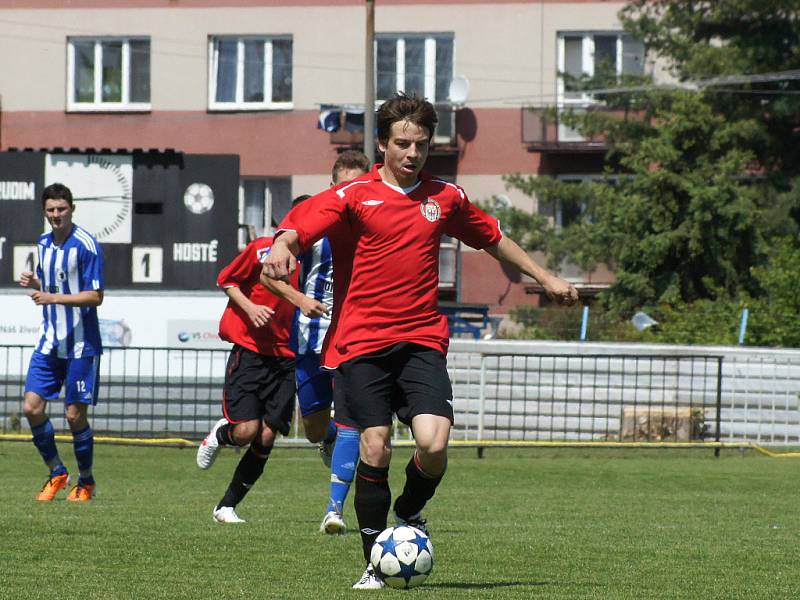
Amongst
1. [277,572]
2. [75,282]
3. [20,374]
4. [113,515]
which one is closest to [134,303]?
[20,374]

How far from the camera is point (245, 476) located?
30.8ft

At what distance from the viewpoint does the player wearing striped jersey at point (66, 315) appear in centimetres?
1061

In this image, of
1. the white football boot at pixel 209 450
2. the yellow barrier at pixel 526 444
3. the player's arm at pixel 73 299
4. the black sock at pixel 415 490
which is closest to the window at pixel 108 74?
the yellow barrier at pixel 526 444

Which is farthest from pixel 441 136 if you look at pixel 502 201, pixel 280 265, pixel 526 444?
pixel 280 265

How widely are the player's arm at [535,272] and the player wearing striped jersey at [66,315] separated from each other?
13.9 ft

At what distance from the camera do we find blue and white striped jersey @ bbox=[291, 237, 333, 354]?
9234 millimetres

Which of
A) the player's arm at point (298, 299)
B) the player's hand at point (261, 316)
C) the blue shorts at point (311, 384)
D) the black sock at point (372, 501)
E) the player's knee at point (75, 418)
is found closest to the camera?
the black sock at point (372, 501)

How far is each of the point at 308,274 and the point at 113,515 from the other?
1902mm

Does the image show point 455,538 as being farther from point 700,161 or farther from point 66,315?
point 700,161

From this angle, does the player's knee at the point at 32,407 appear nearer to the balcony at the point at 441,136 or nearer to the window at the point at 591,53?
the balcony at the point at 441,136

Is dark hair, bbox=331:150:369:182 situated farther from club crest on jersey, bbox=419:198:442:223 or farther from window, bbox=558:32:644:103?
window, bbox=558:32:644:103

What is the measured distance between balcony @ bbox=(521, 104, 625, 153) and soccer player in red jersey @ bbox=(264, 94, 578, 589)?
1194 inches

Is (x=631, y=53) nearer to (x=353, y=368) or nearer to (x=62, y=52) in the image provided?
(x=62, y=52)

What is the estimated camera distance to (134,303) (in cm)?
1958
